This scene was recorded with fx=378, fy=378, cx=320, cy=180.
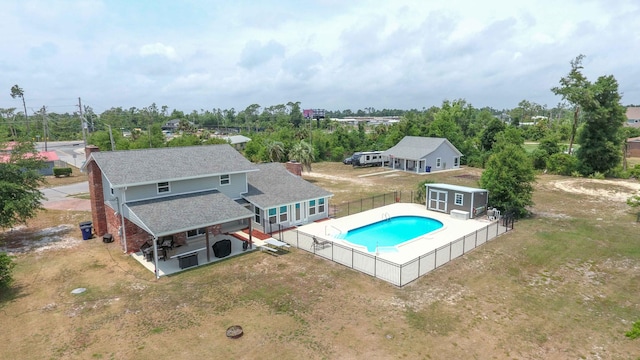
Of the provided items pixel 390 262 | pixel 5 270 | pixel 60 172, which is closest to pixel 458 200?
pixel 390 262

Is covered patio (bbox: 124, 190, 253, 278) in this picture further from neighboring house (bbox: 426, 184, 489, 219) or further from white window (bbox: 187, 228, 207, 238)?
neighboring house (bbox: 426, 184, 489, 219)

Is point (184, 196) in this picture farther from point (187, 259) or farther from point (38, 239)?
point (38, 239)

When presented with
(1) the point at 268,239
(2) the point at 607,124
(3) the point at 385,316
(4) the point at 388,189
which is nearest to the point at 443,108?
(2) the point at 607,124

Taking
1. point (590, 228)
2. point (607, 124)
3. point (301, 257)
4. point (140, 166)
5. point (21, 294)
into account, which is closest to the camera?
point (21, 294)

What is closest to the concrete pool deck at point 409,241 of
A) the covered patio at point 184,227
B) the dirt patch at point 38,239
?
the covered patio at point 184,227

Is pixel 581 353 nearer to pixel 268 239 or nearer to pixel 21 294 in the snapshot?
pixel 268 239

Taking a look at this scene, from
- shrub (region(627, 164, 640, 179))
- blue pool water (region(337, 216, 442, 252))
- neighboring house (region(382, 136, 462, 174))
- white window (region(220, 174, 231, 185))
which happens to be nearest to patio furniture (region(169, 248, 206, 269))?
white window (region(220, 174, 231, 185))

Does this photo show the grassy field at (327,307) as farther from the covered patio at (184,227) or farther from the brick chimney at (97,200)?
the brick chimney at (97,200)
